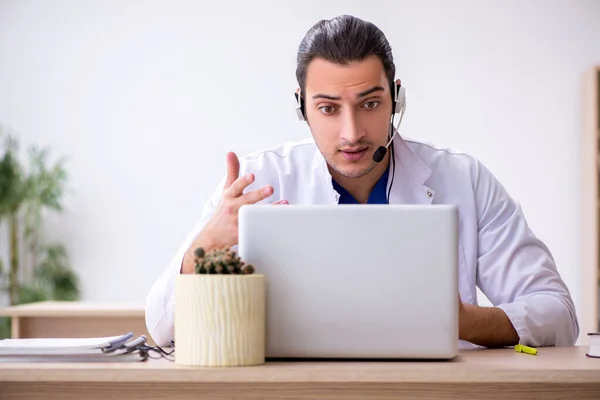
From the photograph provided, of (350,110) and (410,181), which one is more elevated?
(350,110)

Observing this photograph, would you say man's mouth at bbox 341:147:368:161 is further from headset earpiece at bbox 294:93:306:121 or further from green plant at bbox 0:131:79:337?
green plant at bbox 0:131:79:337

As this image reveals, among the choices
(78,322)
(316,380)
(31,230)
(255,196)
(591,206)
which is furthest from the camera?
(31,230)

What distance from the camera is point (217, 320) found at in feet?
3.77

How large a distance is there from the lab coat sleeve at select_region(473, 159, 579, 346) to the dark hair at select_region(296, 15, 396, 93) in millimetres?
399

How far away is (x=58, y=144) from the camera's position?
4707 mm

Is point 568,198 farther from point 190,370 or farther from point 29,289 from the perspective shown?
point 190,370

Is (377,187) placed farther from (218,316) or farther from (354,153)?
(218,316)

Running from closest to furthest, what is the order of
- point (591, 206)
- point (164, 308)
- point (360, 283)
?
point (360, 283), point (164, 308), point (591, 206)

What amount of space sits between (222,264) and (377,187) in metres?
0.96

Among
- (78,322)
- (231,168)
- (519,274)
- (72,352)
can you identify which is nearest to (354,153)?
(231,168)

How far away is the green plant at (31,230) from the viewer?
4.40 m

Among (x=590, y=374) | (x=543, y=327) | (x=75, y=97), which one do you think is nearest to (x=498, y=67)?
(x=75, y=97)

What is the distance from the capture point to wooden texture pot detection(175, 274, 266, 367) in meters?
1.15

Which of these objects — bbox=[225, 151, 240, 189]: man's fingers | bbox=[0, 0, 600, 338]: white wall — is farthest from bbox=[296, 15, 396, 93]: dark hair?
bbox=[0, 0, 600, 338]: white wall
